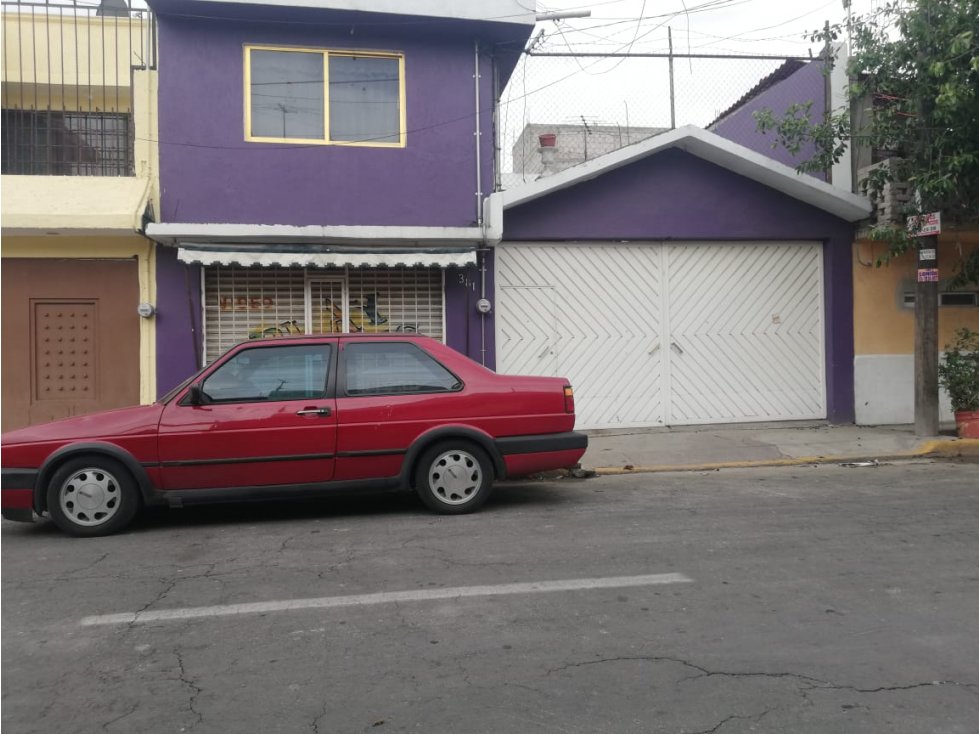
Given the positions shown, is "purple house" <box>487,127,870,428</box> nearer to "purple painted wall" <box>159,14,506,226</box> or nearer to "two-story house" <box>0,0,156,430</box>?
"purple painted wall" <box>159,14,506,226</box>

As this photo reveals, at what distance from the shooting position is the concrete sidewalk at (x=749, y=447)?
989 centimetres

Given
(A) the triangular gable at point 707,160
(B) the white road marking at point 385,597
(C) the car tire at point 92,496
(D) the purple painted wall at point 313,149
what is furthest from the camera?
(A) the triangular gable at point 707,160

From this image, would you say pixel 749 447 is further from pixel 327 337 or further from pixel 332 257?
pixel 327 337

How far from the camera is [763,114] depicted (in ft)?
35.7

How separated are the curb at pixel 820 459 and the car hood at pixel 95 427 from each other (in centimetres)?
481

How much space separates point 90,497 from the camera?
6590 mm

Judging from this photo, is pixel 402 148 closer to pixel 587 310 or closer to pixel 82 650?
pixel 587 310

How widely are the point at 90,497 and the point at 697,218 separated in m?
8.50

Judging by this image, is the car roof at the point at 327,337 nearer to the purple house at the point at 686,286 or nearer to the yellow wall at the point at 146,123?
the purple house at the point at 686,286

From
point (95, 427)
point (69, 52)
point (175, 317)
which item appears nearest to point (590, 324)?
point (175, 317)

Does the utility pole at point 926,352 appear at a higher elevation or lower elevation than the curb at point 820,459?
higher

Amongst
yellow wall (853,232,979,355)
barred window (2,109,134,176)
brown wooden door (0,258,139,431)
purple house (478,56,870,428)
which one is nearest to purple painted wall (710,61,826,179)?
purple house (478,56,870,428)

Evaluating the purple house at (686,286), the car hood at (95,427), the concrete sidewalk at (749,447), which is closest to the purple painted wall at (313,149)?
the purple house at (686,286)

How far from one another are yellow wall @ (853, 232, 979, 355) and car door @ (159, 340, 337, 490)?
832 cm
